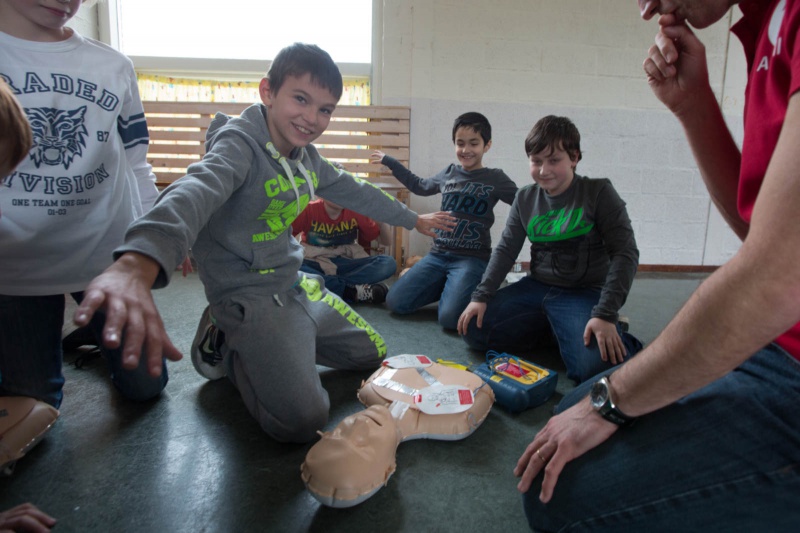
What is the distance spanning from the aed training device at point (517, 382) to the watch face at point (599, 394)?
0.59m

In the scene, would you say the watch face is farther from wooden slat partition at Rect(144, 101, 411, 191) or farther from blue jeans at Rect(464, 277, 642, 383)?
wooden slat partition at Rect(144, 101, 411, 191)

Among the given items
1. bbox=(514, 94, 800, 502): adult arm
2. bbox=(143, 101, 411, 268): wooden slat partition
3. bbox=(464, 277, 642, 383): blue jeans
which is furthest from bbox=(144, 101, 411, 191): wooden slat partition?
bbox=(514, 94, 800, 502): adult arm

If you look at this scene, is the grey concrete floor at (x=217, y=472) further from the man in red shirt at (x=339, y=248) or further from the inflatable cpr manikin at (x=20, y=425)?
the man in red shirt at (x=339, y=248)

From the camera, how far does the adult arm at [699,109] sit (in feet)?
3.08

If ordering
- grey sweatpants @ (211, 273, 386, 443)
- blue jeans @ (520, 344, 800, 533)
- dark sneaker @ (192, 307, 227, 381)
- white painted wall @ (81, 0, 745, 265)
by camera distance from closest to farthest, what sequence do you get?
blue jeans @ (520, 344, 800, 533), grey sweatpants @ (211, 273, 386, 443), dark sneaker @ (192, 307, 227, 381), white painted wall @ (81, 0, 745, 265)

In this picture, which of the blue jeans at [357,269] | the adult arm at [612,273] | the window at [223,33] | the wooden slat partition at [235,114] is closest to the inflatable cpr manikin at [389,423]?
the adult arm at [612,273]

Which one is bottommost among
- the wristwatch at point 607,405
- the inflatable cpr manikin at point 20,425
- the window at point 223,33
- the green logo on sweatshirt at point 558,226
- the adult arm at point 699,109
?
the inflatable cpr manikin at point 20,425

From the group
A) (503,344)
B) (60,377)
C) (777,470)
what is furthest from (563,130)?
(60,377)

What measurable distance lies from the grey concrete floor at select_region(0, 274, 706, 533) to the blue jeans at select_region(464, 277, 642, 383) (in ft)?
0.67

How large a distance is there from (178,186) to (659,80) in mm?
1017

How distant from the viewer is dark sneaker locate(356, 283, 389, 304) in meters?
2.46

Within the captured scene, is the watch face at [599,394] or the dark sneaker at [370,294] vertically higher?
the watch face at [599,394]

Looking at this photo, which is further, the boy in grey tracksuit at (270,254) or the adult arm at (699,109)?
the boy in grey tracksuit at (270,254)

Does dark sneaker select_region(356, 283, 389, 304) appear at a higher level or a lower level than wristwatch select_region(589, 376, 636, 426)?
lower
